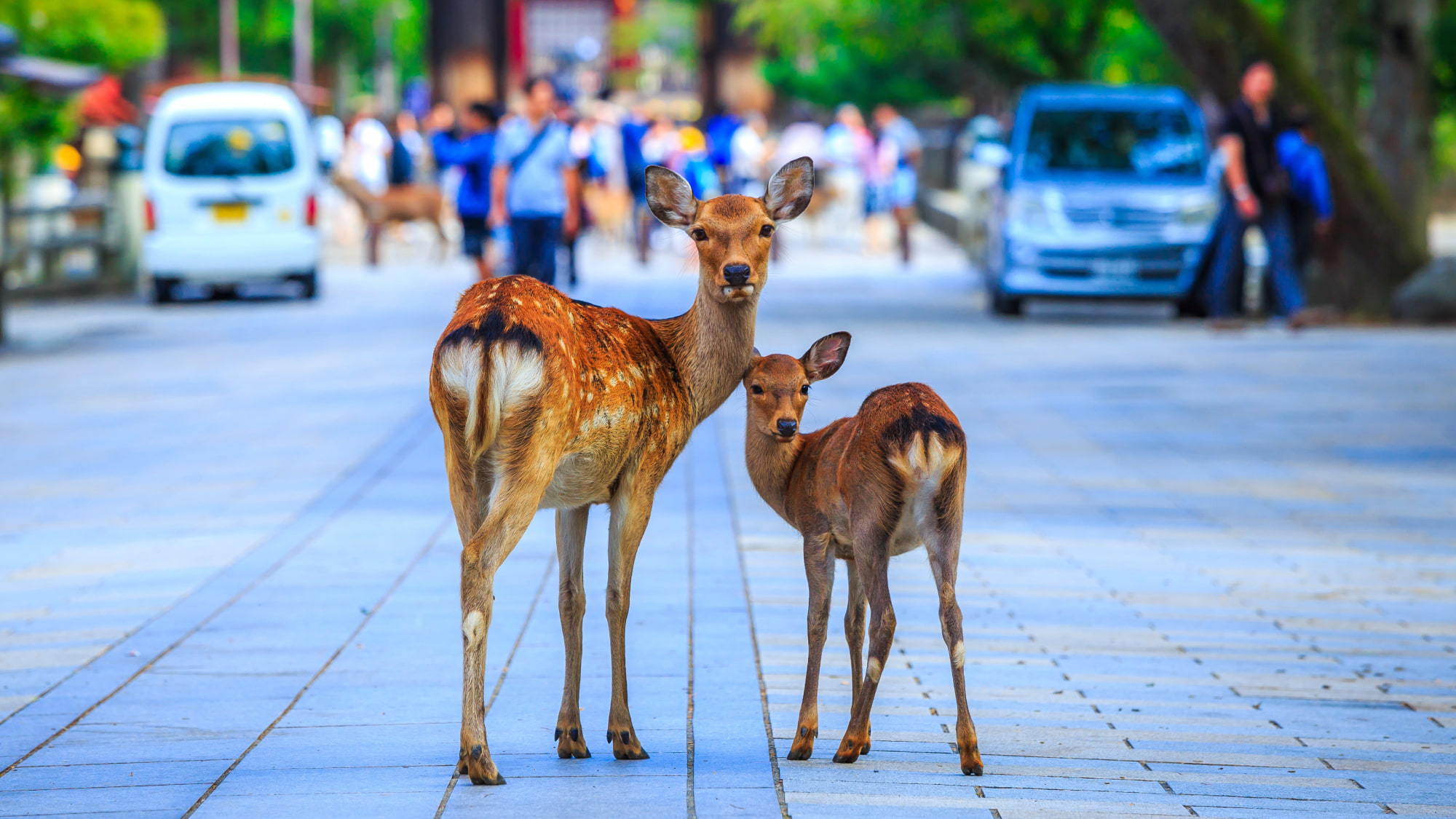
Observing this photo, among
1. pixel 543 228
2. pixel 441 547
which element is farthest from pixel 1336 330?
pixel 441 547

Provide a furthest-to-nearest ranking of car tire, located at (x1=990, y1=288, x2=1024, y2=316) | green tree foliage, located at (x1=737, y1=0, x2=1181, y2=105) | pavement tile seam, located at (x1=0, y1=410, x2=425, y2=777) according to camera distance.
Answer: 1. green tree foliage, located at (x1=737, y1=0, x2=1181, y2=105)
2. car tire, located at (x1=990, y1=288, x2=1024, y2=316)
3. pavement tile seam, located at (x1=0, y1=410, x2=425, y2=777)

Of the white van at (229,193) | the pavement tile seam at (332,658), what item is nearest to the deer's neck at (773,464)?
the pavement tile seam at (332,658)

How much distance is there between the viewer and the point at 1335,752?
5.39m

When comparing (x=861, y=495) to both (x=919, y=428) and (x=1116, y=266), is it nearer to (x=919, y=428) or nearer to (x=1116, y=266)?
(x=919, y=428)

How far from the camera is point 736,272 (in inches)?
205

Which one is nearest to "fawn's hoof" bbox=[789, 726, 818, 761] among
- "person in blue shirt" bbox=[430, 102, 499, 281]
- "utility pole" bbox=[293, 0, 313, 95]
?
"person in blue shirt" bbox=[430, 102, 499, 281]

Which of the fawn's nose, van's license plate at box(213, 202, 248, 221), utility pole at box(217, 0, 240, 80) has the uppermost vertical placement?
utility pole at box(217, 0, 240, 80)

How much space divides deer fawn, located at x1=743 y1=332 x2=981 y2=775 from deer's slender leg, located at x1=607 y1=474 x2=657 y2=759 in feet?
1.34

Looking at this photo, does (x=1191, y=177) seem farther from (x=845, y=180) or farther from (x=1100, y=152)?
(x=845, y=180)

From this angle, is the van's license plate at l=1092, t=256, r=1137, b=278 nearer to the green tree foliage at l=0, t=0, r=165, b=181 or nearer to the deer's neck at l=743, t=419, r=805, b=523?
the green tree foliage at l=0, t=0, r=165, b=181

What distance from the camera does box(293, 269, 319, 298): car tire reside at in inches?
816

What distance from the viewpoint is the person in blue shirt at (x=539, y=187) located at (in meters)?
14.6

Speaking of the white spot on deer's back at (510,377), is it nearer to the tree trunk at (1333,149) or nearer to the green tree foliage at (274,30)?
the tree trunk at (1333,149)

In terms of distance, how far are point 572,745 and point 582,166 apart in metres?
15.9
